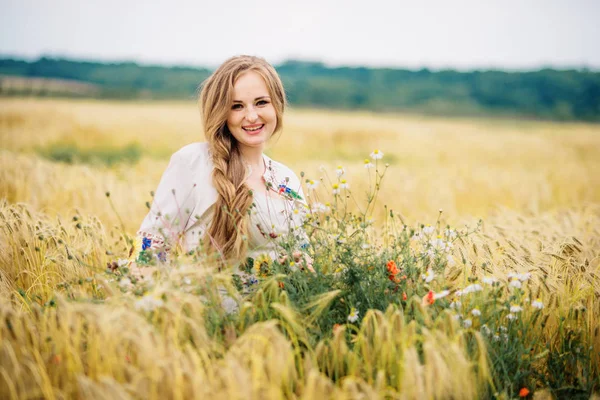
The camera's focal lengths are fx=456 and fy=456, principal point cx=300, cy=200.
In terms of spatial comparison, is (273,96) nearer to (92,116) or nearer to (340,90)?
(92,116)

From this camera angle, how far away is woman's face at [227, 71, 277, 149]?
266 centimetres

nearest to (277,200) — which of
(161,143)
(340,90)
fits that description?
(161,143)

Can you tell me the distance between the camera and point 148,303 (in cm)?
175

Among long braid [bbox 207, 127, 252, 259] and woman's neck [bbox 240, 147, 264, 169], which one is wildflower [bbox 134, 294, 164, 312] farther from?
woman's neck [bbox 240, 147, 264, 169]

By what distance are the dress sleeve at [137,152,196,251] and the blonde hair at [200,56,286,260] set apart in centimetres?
16

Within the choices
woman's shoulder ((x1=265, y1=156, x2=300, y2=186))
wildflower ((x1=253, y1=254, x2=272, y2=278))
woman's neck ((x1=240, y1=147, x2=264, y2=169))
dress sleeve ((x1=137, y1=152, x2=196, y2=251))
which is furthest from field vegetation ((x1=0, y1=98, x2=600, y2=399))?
woman's neck ((x1=240, y1=147, x2=264, y2=169))

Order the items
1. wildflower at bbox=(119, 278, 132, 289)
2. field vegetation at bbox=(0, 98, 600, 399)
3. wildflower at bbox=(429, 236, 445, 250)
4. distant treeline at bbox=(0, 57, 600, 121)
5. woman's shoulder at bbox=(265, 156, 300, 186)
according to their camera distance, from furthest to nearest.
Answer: distant treeline at bbox=(0, 57, 600, 121), woman's shoulder at bbox=(265, 156, 300, 186), wildflower at bbox=(429, 236, 445, 250), wildflower at bbox=(119, 278, 132, 289), field vegetation at bbox=(0, 98, 600, 399)

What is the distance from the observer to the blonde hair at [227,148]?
2432 mm

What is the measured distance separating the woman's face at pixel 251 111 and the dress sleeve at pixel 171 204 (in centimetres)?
37

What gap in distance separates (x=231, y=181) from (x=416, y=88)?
69265 millimetres

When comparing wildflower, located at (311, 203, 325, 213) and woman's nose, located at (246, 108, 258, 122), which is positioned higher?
woman's nose, located at (246, 108, 258, 122)

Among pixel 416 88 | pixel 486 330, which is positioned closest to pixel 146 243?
pixel 486 330

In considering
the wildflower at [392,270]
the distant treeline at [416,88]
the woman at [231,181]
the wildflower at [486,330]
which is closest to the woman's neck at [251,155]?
the woman at [231,181]

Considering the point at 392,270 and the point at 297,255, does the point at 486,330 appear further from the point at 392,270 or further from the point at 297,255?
the point at 297,255
